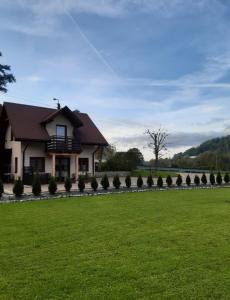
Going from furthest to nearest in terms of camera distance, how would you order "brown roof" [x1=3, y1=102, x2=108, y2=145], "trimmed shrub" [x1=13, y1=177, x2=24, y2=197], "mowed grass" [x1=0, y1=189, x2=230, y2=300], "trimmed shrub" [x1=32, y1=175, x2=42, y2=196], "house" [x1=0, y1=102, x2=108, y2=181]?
1. "house" [x1=0, y1=102, x2=108, y2=181]
2. "brown roof" [x1=3, y1=102, x2=108, y2=145]
3. "trimmed shrub" [x1=32, y1=175, x2=42, y2=196]
4. "trimmed shrub" [x1=13, y1=177, x2=24, y2=197]
5. "mowed grass" [x1=0, y1=189, x2=230, y2=300]

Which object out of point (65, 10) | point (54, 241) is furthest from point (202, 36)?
point (54, 241)

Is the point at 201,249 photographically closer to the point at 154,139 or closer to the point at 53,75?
the point at 53,75

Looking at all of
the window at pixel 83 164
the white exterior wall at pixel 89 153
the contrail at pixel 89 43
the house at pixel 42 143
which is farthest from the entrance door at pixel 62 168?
the contrail at pixel 89 43

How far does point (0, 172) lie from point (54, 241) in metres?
19.7

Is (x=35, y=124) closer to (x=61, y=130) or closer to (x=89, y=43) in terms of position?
(x=61, y=130)

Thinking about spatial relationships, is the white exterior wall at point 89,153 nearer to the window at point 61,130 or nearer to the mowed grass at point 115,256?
the window at point 61,130

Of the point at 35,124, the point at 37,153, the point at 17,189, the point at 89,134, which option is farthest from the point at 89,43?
the point at 89,134

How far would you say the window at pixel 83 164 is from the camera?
27156 mm

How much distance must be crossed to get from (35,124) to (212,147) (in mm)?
67032

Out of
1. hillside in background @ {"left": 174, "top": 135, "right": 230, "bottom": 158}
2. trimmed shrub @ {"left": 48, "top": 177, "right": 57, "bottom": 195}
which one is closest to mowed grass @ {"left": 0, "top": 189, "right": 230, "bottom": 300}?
trimmed shrub @ {"left": 48, "top": 177, "right": 57, "bottom": 195}

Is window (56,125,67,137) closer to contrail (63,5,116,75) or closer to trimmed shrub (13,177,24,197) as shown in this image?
contrail (63,5,116,75)

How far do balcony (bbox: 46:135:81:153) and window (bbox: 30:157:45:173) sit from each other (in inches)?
43.0

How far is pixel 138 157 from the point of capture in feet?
139

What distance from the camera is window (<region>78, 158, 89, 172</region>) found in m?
27.2
